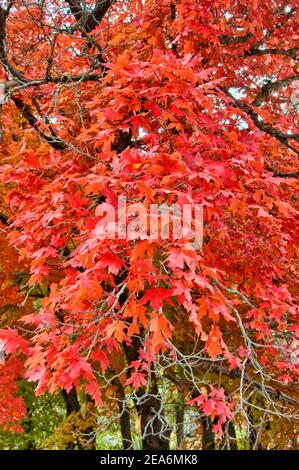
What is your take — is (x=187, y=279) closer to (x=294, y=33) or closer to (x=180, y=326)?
(x=294, y=33)

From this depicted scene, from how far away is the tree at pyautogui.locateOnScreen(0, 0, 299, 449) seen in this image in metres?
2.69

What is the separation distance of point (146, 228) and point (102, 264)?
1.50 feet

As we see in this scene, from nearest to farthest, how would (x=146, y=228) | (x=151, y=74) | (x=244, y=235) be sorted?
(x=146, y=228) → (x=151, y=74) → (x=244, y=235)

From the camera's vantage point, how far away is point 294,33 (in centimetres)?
554

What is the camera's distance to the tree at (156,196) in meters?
2.69

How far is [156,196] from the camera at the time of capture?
285cm

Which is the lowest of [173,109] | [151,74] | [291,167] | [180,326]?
[180,326]

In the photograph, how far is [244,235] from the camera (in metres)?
4.75

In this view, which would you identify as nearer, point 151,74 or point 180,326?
point 151,74

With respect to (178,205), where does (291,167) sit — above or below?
below

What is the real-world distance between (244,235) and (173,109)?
1.99 meters
